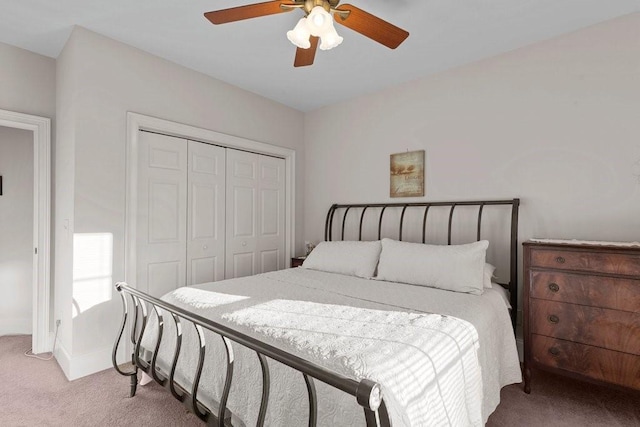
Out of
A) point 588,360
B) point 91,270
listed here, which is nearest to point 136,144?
point 91,270

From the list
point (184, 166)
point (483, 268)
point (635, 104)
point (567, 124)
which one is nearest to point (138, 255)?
point (184, 166)

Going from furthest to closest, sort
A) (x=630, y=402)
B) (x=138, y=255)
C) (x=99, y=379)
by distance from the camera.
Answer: (x=138, y=255) < (x=99, y=379) < (x=630, y=402)

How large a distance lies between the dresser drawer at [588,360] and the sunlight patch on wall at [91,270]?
10.2 feet

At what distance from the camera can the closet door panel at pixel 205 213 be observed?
9.92 feet

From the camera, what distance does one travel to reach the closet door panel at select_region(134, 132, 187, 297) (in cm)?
268

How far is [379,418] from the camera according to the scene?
0.87 meters

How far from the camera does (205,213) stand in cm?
313

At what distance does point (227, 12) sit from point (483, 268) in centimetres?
223

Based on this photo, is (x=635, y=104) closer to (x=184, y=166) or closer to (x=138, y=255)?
(x=184, y=166)

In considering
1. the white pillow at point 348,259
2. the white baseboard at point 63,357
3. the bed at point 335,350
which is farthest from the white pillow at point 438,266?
the white baseboard at point 63,357

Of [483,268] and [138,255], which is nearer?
[483,268]

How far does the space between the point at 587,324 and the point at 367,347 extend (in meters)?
1.57

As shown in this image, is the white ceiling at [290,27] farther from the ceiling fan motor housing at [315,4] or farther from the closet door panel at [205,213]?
the closet door panel at [205,213]

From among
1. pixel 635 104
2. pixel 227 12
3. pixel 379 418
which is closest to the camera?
pixel 379 418
